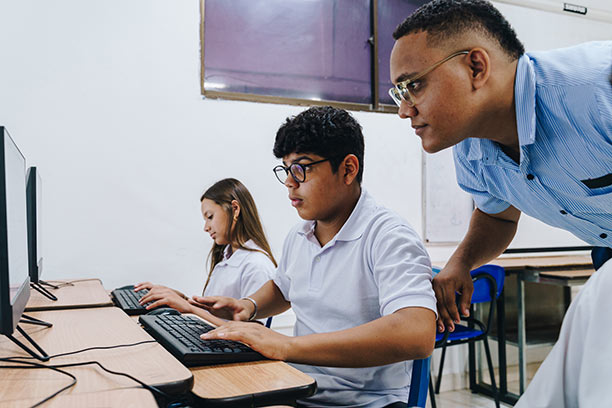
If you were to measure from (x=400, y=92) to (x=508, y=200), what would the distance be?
0.43 metres

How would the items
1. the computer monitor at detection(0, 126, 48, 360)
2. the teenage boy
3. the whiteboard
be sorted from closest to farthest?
the computer monitor at detection(0, 126, 48, 360)
the teenage boy
the whiteboard

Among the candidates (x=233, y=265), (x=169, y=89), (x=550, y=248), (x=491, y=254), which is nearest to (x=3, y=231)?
(x=491, y=254)

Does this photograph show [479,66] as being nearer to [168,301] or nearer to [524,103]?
[524,103]

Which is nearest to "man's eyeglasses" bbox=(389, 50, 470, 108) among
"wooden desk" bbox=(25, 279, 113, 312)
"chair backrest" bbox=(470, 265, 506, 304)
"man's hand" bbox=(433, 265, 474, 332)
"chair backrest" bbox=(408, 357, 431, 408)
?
"man's hand" bbox=(433, 265, 474, 332)

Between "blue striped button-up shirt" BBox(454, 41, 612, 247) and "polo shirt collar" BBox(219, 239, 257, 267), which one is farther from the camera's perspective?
"polo shirt collar" BBox(219, 239, 257, 267)

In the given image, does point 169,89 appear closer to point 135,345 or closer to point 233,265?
point 233,265

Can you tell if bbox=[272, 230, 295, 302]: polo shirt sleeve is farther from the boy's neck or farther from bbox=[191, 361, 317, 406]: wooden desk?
bbox=[191, 361, 317, 406]: wooden desk

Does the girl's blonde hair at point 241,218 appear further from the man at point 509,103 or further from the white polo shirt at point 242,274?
the man at point 509,103

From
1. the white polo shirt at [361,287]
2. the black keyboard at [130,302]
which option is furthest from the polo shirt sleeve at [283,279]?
the black keyboard at [130,302]

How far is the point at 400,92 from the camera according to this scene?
111 cm

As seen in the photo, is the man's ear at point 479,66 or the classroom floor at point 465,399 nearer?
the man's ear at point 479,66

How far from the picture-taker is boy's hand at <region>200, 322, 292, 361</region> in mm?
892

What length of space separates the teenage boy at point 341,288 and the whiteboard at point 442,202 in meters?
2.03

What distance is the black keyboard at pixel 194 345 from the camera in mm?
834
